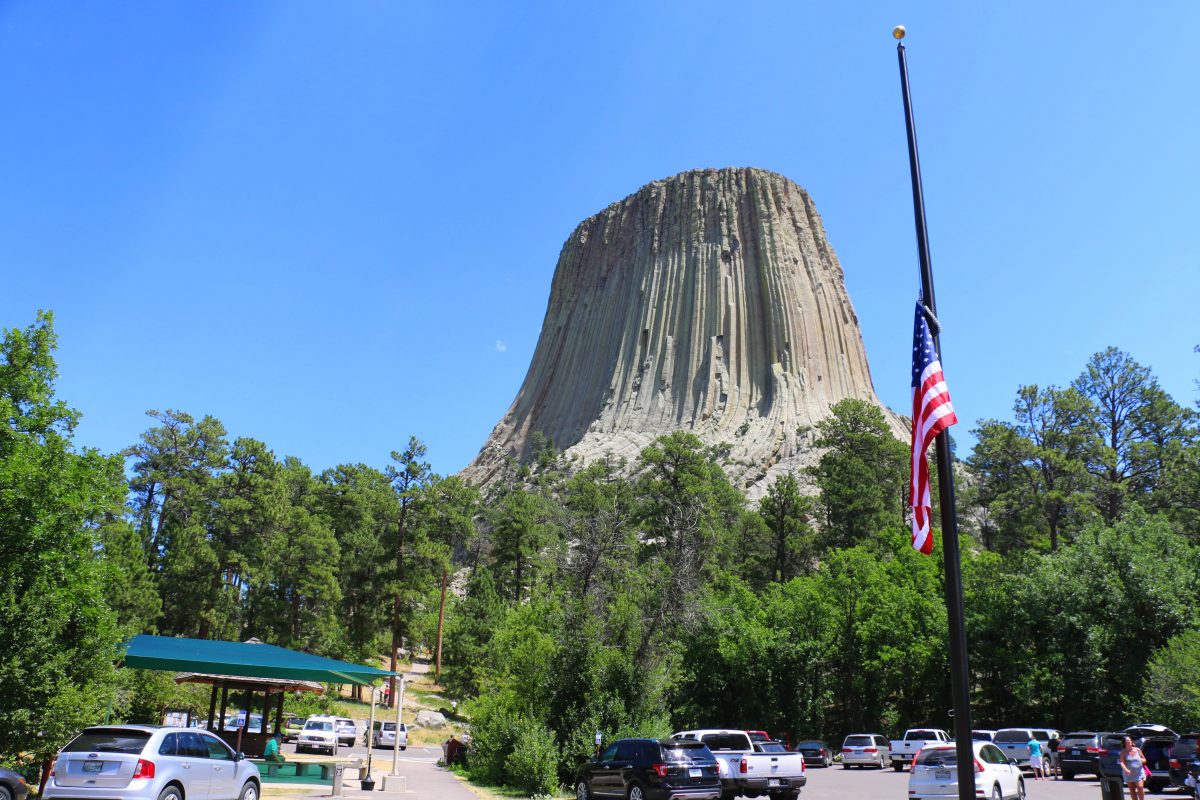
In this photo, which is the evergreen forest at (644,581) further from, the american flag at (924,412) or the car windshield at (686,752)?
the american flag at (924,412)

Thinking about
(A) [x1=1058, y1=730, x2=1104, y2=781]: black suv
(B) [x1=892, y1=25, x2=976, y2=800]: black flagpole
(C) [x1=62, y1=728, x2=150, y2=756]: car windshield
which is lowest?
(A) [x1=1058, y1=730, x2=1104, y2=781]: black suv

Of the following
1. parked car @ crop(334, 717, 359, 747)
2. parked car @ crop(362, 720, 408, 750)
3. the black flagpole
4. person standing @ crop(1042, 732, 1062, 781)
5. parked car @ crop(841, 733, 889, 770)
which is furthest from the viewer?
parked car @ crop(362, 720, 408, 750)

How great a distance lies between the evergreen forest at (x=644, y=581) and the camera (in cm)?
1916

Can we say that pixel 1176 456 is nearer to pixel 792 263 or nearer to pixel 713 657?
pixel 713 657

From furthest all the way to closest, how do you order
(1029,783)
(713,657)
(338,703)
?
(338,703) < (713,657) < (1029,783)

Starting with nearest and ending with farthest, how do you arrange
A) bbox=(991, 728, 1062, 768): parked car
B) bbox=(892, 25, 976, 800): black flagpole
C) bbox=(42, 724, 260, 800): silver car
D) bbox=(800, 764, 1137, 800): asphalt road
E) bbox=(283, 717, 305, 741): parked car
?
bbox=(892, 25, 976, 800): black flagpole, bbox=(42, 724, 260, 800): silver car, bbox=(800, 764, 1137, 800): asphalt road, bbox=(991, 728, 1062, 768): parked car, bbox=(283, 717, 305, 741): parked car

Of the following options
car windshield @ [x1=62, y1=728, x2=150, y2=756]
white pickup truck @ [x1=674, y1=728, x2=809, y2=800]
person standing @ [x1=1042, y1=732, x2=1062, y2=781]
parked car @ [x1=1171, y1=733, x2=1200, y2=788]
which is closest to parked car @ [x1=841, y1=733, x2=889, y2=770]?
person standing @ [x1=1042, y1=732, x2=1062, y2=781]

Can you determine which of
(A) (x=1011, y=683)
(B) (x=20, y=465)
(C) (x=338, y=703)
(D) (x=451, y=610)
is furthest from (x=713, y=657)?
(B) (x=20, y=465)

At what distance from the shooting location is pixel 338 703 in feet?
161

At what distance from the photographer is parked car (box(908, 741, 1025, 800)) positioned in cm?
1664

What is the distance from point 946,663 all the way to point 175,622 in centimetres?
4051

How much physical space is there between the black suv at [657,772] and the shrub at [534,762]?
3.92 m

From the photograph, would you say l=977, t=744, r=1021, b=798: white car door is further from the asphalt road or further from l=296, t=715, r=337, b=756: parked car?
l=296, t=715, r=337, b=756: parked car

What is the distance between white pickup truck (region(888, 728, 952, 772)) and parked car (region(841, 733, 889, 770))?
18.3 inches
